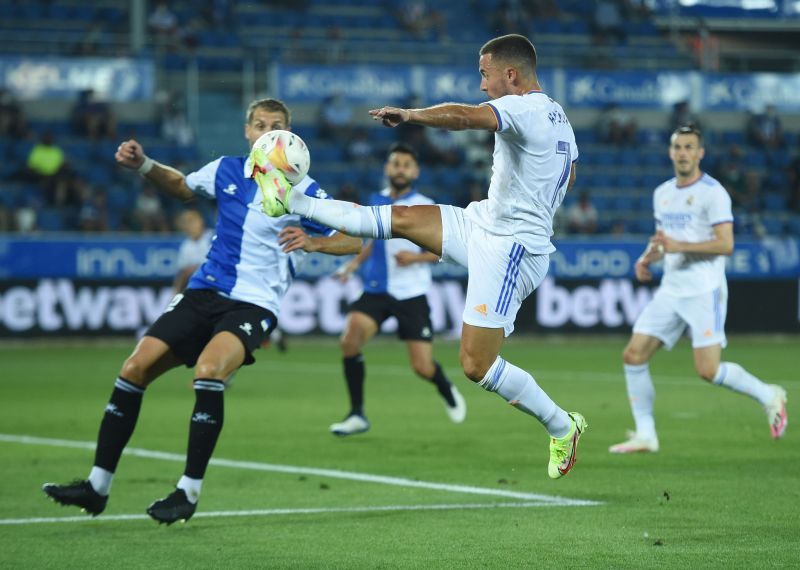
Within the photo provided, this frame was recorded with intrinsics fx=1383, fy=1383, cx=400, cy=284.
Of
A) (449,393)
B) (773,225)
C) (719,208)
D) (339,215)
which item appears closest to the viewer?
(339,215)

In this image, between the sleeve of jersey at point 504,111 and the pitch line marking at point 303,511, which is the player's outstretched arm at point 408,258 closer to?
→ the pitch line marking at point 303,511

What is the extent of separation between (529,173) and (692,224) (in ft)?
13.0

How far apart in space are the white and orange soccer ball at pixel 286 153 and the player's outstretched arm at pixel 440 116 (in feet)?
2.34

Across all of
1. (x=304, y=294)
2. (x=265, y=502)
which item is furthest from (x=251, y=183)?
(x=304, y=294)

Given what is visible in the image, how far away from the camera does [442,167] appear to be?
94.6 feet

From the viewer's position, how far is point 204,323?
7.92 m

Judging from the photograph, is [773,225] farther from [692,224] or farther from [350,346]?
[692,224]

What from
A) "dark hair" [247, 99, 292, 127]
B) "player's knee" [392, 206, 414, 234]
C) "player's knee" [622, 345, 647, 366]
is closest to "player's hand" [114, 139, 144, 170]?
"dark hair" [247, 99, 292, 127]

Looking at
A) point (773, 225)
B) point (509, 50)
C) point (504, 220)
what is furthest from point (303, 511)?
point (773, 225)

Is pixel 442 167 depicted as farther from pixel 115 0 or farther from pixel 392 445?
pixel 392 445

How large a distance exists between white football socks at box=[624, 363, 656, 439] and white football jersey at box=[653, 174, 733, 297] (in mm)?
693

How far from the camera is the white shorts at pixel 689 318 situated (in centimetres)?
1091

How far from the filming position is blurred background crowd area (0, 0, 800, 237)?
25.8 meters

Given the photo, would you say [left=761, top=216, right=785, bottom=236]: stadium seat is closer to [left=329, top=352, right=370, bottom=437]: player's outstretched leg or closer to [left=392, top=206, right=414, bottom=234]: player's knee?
[left=329, top=352, right=370, bottom=437]: player's outstretched leg
